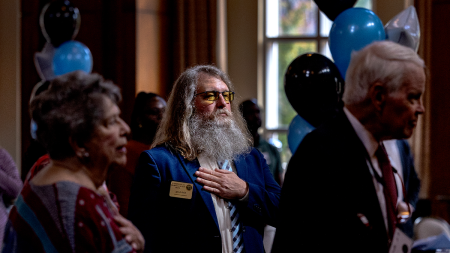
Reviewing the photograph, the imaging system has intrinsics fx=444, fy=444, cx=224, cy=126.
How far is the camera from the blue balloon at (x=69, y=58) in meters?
4.96

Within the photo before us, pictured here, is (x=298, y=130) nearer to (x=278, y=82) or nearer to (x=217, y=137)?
(x=217, y=137)

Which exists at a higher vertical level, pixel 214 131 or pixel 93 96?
pixel 93 96

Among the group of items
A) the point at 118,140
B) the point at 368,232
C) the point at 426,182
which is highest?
the point at 118,140

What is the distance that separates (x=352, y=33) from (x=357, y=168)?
1.88m

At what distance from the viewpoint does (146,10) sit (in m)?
6.43

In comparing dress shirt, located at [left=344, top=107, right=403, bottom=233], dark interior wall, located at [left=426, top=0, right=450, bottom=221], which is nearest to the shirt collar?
dress shirt, located at [left=344, top=107, right=403, bottom=233]

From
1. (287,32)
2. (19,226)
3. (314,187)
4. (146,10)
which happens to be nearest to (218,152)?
(314,187)

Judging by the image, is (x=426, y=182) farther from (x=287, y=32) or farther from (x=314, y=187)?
(x=314, y=187)

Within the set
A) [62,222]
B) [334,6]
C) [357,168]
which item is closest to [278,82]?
[334,6]

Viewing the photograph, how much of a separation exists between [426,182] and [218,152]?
5321 millimetres

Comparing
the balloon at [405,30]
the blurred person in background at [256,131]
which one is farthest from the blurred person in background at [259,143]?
the balloon at [405,30]

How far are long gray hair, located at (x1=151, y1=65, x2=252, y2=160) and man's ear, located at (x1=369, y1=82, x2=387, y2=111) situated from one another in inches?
38.1

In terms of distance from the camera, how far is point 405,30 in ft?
10.2

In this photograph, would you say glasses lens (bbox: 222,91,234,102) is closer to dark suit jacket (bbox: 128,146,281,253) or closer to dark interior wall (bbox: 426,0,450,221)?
dark suit jacket (bbox: 128,146,281,253)
